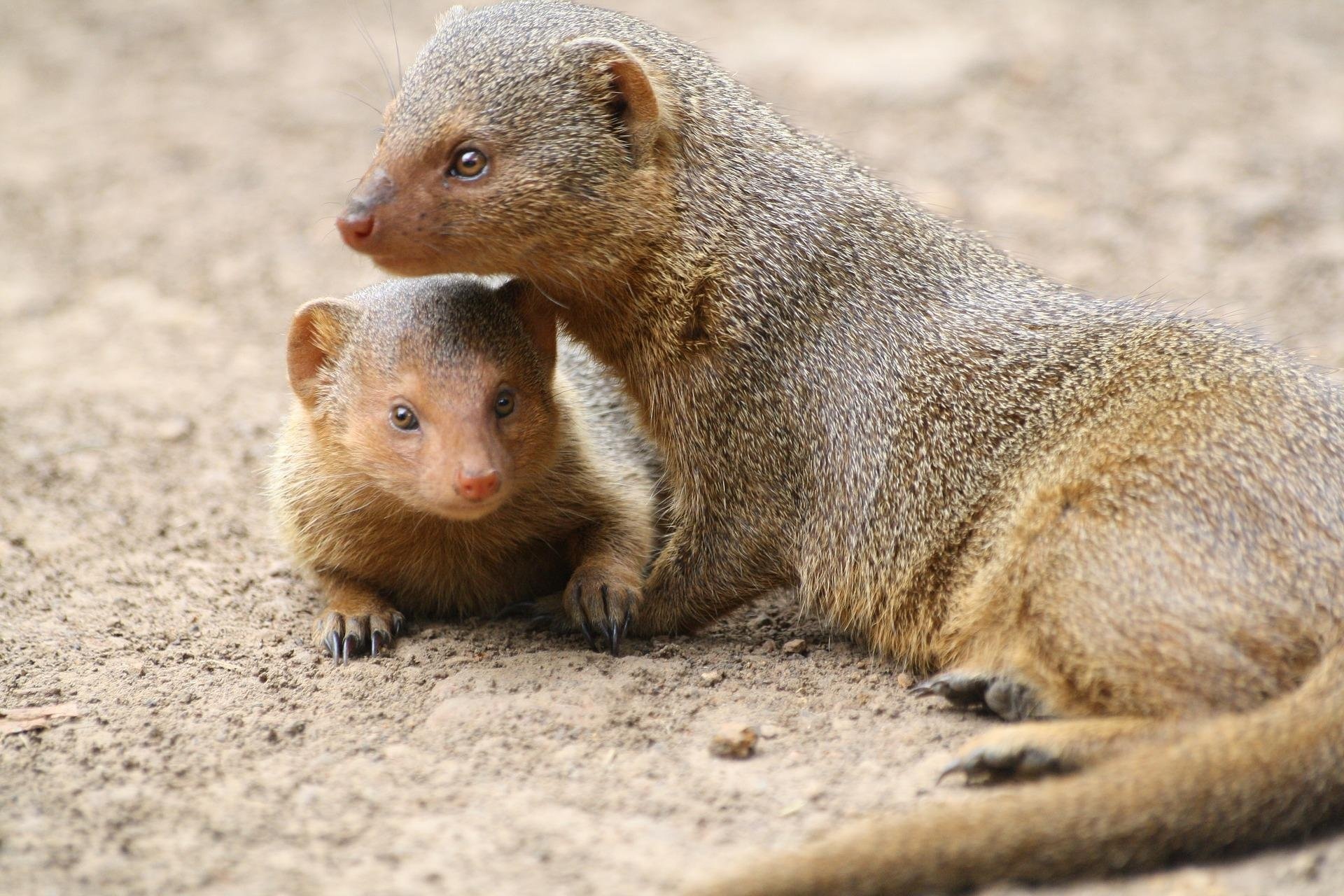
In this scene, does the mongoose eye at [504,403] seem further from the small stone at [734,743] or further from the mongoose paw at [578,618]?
the small stone at [734,743]

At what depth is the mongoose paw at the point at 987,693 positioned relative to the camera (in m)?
3.80

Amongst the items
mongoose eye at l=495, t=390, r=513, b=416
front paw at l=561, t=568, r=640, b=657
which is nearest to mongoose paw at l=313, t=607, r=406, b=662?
front paw at l=561, t=568, r=640, b=657

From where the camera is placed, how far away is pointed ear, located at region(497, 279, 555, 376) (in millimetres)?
4441

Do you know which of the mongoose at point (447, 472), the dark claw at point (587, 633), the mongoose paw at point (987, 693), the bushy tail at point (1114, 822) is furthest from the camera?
the dark claw at point (587, 633)

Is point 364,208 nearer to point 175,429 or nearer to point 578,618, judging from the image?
point 578,618

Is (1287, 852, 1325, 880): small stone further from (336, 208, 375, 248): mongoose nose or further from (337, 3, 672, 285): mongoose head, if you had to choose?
(336, 208, 375, 248): mongoose nose

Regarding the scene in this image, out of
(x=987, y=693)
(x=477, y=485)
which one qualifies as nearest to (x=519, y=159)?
(x=477, y=485)

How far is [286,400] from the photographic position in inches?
258

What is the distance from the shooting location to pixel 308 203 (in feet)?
26.8

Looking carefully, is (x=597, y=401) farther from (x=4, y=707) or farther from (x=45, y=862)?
(x=45, y=862)

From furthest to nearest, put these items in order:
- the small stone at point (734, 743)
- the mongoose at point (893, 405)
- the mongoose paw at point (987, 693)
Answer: the mongoose paw at point (987, 693)
the small stone at point (734, 743)
the mongoose at point (893, 405)

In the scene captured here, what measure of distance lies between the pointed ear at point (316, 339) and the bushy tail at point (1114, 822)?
248 cm

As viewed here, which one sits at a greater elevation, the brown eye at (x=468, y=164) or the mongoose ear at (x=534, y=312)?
the brown eye at (x=468, y=164)

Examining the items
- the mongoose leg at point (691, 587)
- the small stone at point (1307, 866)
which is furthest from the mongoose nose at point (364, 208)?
the small stone at point (1307, 866)
